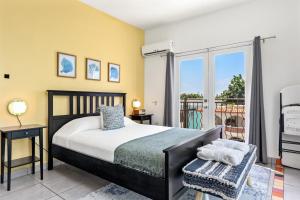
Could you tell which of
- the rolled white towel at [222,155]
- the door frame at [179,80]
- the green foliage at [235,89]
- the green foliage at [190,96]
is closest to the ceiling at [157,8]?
the door frame at [179,80]

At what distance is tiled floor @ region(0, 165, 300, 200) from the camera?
2148 mm

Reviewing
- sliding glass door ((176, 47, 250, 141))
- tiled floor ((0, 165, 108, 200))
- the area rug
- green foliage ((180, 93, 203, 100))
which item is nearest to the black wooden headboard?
tiled floor ((0, 165, 108, 200))

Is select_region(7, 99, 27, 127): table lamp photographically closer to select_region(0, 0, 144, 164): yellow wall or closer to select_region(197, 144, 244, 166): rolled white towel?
select_region(0, 0, 144, 164): yellow wall

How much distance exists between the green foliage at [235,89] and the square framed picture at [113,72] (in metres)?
2.25

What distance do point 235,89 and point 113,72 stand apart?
251 cm

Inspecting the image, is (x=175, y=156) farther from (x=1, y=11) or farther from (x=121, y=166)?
(x=1, y=11)

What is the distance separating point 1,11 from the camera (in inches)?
100

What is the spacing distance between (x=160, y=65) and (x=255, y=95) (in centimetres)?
221

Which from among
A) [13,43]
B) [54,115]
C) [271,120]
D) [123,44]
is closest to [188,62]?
[123,44]

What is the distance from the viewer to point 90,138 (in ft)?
8.13

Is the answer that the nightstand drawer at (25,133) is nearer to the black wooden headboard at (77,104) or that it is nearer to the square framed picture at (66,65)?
the black wooden headboard at (77,104)

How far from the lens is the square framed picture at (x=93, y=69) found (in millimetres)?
3591

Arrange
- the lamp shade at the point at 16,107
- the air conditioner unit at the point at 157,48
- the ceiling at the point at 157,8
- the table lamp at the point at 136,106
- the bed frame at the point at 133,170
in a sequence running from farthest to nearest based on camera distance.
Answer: the table lamp at the point at 136,106 < the air conditioner unit at the point at 157,48 < the ceiling at the point at 157,8 < the lamp shade at the point at 16,107 < the bed frame at the point at 133,170

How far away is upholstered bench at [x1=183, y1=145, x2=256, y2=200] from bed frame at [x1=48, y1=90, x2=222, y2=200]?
0.13 meters
